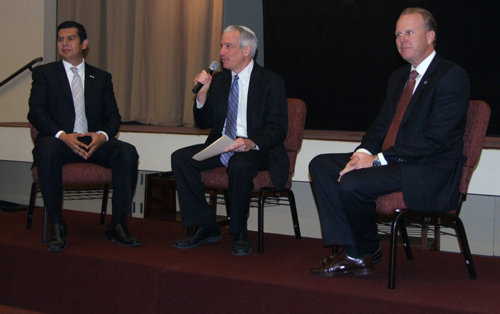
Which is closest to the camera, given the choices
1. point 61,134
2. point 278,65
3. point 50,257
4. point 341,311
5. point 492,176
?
point 341,311

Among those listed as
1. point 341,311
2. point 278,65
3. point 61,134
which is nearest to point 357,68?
point 278,65

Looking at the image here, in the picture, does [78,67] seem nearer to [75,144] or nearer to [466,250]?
[75,144]

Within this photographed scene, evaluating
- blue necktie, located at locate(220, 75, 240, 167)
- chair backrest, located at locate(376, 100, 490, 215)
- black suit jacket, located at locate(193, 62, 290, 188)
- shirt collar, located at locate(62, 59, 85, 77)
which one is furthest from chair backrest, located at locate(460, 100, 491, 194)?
shirt collar, located at locate(62, 59, 85, 77)

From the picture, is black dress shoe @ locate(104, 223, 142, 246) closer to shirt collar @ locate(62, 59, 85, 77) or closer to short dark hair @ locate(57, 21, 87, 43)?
shirt collar @ locate(62, 59, 85, 77)

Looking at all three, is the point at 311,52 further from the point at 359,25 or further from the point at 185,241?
the point at 185,241

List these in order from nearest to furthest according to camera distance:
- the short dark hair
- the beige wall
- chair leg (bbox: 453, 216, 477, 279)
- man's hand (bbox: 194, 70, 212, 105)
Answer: chair leg (bbox: 453, 216, 477, 279) < man's hand (bbox: 194, 70, 212, 105) < the short dark hair < the beige wall

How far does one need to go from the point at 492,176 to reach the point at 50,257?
7.98 feet

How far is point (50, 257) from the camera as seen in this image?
2.39m

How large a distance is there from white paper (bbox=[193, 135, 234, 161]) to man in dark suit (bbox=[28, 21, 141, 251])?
0.43 metres

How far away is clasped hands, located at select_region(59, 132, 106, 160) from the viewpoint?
258cm

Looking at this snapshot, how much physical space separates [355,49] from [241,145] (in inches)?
102

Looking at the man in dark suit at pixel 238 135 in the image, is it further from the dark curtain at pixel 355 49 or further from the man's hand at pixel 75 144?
the dark curtain at pixel 355 49

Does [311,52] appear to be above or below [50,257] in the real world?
above

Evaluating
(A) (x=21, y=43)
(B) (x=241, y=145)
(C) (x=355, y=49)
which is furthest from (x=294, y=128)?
(A) (x=21, y=43)
